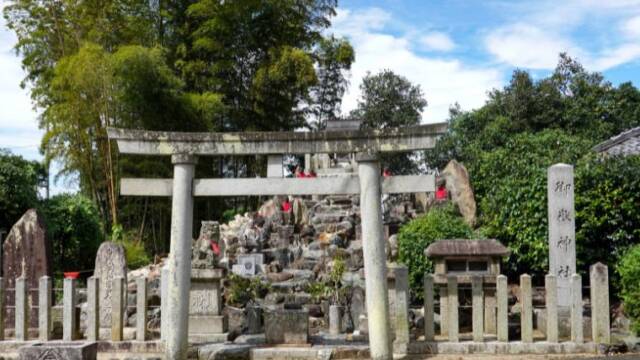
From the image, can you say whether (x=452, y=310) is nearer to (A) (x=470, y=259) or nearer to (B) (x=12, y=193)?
(A) (x=470, y=259)

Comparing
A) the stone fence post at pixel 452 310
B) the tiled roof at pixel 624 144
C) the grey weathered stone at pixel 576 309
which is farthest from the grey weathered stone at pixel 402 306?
the tiled roof at pixel 624 144

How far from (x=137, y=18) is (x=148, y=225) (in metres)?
6.79

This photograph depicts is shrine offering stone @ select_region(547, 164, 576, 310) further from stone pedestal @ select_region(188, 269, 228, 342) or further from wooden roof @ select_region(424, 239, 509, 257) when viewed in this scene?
stone pedestal @ select_region(188, 269, 228, 342)

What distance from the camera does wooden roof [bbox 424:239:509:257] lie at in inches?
382

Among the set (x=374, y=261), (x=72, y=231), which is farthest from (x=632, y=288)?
(x=72, y=231)

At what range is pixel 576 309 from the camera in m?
8.06

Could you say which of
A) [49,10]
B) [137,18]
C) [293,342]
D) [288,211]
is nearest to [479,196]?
[288,211]

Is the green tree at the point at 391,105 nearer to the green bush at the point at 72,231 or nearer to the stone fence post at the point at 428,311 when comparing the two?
the green bush at the point at 72,231

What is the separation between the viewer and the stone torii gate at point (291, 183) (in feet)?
24.6

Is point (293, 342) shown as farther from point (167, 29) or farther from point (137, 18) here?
point (167, 29)

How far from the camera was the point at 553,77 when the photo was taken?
90.0 feet

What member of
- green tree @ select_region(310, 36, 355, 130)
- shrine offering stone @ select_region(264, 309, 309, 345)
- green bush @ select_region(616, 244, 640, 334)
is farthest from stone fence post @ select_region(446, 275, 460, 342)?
green tree @ select_region(310, 36, 355, 130)

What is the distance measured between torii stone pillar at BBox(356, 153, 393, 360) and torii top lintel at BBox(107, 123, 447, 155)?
9.5 inches

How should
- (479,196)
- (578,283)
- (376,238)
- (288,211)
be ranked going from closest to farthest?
1. (376,238)
2. (578,283)
3. (479,196)
4. (288,211)
